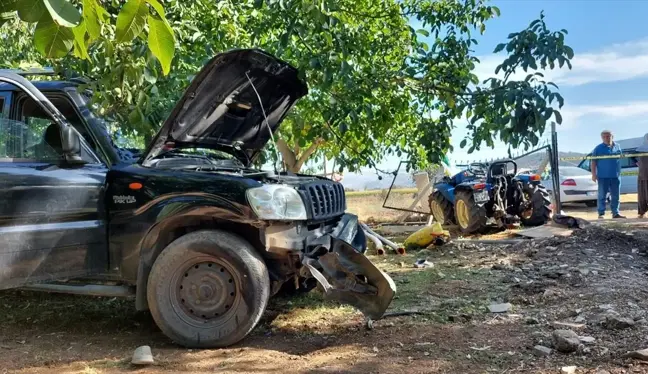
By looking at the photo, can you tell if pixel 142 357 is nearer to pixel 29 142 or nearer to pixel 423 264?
pixel 29 142

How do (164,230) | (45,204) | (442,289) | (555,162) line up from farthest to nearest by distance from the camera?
(555,162) → (442,289) → (164,230) → (45,204)

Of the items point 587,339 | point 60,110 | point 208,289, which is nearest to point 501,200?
point 587,339

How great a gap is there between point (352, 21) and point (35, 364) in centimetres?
681

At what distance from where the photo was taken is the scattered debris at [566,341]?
355cm

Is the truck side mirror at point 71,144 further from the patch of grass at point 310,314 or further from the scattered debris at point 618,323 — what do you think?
the scattered debris at point 618,323

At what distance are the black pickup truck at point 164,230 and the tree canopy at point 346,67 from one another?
58 centimetres

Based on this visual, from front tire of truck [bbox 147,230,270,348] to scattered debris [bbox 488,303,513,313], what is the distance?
6.48ft

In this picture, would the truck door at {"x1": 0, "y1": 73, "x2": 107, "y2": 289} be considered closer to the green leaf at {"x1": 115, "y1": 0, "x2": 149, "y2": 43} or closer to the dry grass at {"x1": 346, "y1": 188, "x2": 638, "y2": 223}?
the green leaf at {"x1": 115, "y1": 0, "x2": 149, "y2": 43}

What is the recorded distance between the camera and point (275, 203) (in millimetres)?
4059

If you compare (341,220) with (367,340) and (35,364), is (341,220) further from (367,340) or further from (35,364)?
(35,364)

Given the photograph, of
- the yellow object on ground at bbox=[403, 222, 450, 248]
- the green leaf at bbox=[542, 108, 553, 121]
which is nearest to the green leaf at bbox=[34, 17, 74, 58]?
the green leaf at bbox=[542, 108, 553, 121]

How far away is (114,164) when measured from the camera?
445 cm

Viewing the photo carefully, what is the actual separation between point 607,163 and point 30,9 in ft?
38.5

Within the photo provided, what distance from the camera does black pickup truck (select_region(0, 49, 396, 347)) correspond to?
158 inches
